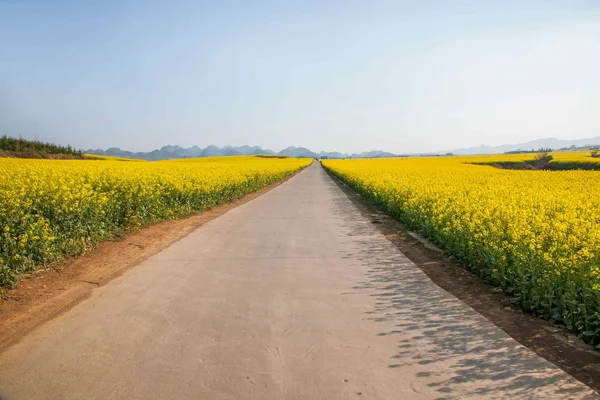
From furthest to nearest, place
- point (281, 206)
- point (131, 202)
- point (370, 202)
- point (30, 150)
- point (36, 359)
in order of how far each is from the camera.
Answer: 1. point (30, 150)
2. point (370, 202)
3. point (281, 206)
4. point (131, 202)
5. point (36, 359)

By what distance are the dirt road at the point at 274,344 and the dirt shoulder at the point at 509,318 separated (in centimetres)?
25

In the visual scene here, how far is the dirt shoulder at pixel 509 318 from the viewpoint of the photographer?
3980 millimetres

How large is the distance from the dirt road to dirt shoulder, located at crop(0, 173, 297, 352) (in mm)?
289

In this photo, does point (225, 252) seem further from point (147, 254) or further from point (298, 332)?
point (298, 332)

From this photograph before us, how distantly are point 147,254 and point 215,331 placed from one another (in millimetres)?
4587

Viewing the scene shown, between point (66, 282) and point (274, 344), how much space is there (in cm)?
413

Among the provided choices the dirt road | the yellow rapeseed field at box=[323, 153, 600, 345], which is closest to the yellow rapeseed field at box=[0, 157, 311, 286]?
the dirt road

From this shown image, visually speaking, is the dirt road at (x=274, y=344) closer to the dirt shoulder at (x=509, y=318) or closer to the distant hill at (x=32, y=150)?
the dirt shoulder at (x=509, y=318)

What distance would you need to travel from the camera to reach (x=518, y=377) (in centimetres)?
358

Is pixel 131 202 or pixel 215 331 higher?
pixel 131 202

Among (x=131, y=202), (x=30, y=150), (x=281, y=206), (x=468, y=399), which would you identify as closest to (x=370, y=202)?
(x=281, y=206)

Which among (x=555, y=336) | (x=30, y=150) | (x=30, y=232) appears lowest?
(x=555, y=336)

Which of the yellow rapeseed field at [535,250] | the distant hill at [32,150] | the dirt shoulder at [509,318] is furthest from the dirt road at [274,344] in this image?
the distant hill at [32,150]

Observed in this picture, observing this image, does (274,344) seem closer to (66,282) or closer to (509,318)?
(509,318)
